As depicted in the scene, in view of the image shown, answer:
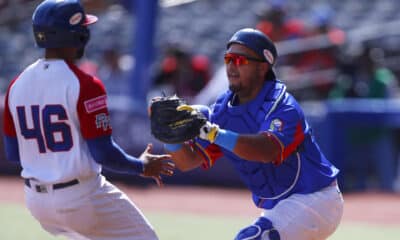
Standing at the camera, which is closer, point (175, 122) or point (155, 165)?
point (175, 122)

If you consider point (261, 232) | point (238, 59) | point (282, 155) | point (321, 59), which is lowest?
point (321, 59)

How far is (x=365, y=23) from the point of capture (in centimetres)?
1553

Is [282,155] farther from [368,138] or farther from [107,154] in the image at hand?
[368,138]

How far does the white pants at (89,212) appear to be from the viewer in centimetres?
504

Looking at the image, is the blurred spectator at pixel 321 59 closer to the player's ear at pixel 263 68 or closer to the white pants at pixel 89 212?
the player's ear at pixel 263 68

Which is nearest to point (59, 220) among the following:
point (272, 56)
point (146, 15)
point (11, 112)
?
point (11, 112)

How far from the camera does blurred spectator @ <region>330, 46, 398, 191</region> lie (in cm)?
1237

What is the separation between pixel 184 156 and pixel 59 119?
2.78 feet

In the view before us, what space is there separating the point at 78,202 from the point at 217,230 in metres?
4.63

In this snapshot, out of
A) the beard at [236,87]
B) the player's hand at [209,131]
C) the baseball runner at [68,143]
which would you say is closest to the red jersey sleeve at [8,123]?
the baseball runner at [68,143]

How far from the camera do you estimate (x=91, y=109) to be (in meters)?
4.99

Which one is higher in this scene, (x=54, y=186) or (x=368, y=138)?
(x=54, y=186)

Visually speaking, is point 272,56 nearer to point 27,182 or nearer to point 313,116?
point 27,182

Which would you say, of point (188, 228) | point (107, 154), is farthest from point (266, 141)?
point (188, 228)
